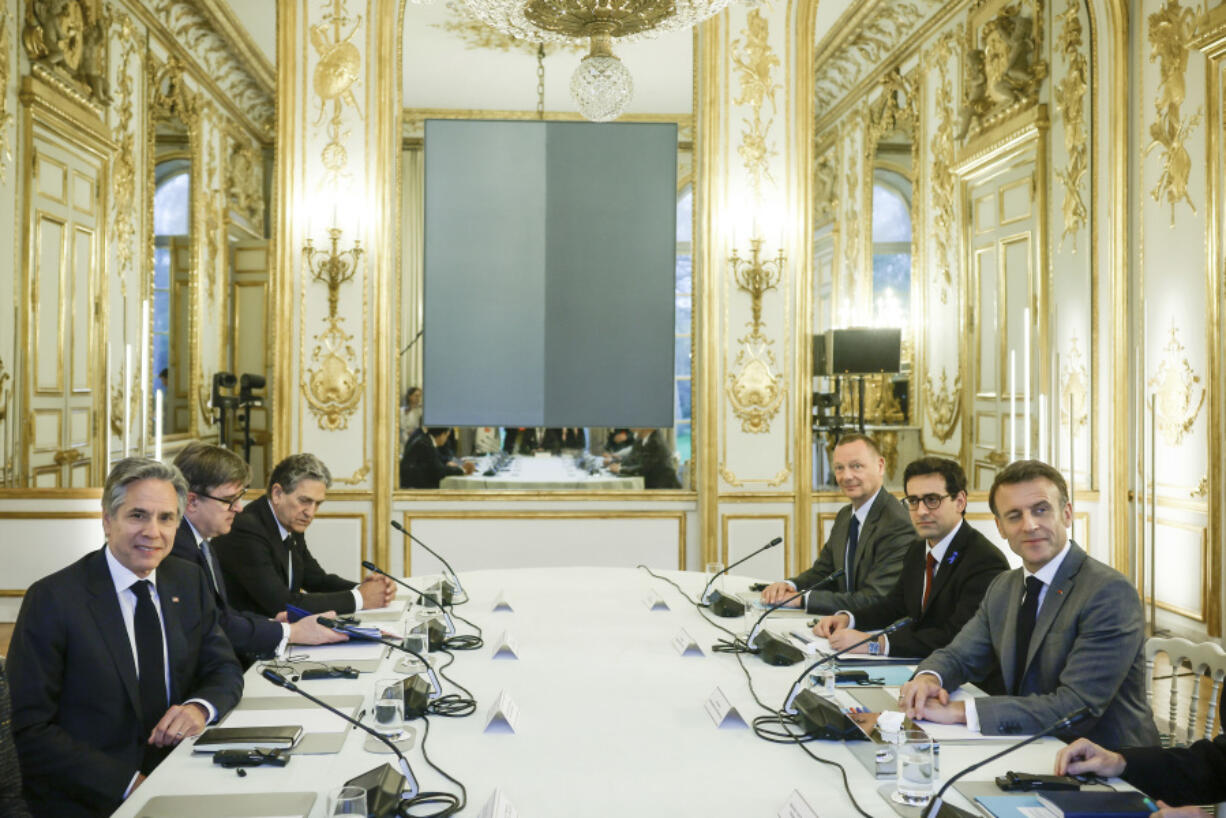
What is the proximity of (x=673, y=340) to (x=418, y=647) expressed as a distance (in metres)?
3.83

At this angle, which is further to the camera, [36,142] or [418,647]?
[36,142]

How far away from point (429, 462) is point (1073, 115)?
14.2 feet

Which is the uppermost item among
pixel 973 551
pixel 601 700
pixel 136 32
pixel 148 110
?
pixel 136 32

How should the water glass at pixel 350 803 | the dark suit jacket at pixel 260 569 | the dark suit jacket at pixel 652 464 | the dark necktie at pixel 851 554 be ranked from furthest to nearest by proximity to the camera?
the dark suit jacket at pixel 652 464 < the dark necktie at pixel 851 554 < the dark suit jacket at pixel 260 569 < the water glass at pixel 350 803

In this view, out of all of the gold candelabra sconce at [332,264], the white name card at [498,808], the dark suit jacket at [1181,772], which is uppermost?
the gold candelabra sconce at [332,264]

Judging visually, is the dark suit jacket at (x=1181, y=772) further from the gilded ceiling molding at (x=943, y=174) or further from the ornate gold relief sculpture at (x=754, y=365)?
the gilded ceiling molding at (x=943, y=174)

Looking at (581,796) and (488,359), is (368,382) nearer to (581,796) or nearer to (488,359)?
(488,359)

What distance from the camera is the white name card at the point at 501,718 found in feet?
6.83

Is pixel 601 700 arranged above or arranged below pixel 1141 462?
below

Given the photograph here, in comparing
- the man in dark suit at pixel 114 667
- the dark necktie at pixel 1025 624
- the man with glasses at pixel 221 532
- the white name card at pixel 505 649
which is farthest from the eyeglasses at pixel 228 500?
the dark necktie at pixel 1025 624

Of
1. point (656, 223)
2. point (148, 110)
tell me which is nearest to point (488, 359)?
point (656, 223)

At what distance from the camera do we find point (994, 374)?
263 inches

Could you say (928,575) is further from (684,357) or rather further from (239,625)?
(684,357)

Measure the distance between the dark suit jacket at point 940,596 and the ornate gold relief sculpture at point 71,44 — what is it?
5.31m
